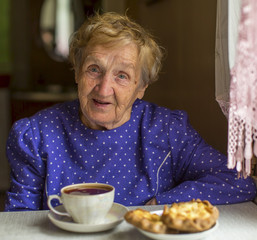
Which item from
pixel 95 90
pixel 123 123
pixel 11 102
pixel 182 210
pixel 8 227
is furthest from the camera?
pixel 11 102

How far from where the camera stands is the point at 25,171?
142 cm

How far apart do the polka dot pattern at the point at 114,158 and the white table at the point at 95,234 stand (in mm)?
191

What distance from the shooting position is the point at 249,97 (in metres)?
1.07

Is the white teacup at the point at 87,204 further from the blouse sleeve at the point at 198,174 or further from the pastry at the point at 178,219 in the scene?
the blouse sleeve at the point at 198,174

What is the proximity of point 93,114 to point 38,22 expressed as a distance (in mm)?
3856

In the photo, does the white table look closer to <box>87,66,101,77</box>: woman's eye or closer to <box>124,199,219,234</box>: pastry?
<box>124,199,219,234</box>: pastry

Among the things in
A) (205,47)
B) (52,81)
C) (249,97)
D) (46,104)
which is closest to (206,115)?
(205,47)

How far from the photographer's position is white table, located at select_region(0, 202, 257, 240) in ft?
3.37

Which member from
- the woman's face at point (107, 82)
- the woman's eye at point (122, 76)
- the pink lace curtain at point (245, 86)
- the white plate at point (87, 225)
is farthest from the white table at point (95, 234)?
the woman's eye at point (122, 76)

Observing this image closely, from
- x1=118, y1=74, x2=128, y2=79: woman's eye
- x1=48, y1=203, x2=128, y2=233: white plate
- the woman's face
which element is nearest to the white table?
x1=48, y1=203, x2=128, y2=233: white plate

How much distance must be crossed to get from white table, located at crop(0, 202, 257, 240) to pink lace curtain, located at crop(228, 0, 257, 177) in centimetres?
16

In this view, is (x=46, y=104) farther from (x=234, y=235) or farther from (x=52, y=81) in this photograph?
(x=234, y=235)

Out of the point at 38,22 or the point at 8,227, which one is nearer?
the point at 8,227

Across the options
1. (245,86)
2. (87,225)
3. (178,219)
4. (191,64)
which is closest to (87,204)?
(87,225)
